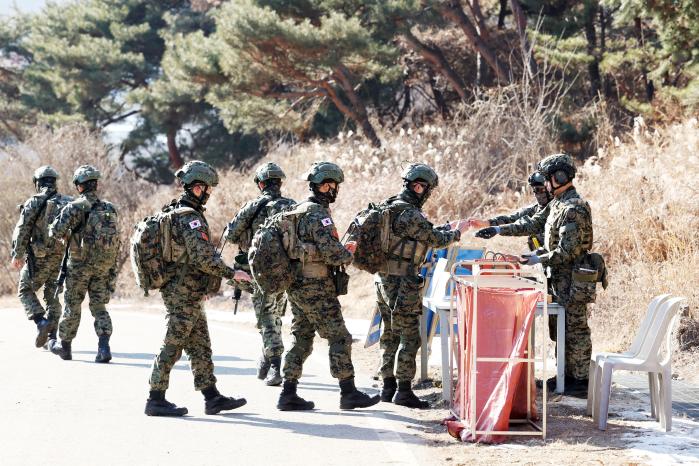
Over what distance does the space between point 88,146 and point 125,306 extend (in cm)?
868

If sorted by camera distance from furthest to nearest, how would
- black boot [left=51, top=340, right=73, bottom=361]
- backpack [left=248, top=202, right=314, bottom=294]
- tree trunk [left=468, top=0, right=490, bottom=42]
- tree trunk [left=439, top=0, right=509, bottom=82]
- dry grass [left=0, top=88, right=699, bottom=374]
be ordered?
tree trunk [left=468, top=0, right=490, bottom=42]
tree trunk [left=439, top=0, right=509, bottom=82]
dry grass [left=0, top=88, right=699, bottom=374]
black boot [left=51, top=340, right=73, bottom=361]
backpack [left=248, top=202, right=314, bottom=294]

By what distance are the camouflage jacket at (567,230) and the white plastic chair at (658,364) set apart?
4.49ft

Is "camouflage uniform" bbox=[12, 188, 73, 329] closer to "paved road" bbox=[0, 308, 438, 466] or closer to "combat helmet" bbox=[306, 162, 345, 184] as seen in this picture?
"paved road" bbox=[0, 308, 438, 466]

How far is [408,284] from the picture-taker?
366 inches

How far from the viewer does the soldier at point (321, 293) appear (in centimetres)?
882

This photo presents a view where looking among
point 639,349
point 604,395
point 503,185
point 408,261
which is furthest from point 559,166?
point 503,185

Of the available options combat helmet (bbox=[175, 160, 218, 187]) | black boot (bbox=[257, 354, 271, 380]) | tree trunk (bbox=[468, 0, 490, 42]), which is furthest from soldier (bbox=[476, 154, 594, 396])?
tree trunk (bbox=[468, 0, 490, 42])

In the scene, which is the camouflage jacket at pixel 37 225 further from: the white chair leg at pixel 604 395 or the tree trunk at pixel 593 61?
the tree trunk at pixel 593 61

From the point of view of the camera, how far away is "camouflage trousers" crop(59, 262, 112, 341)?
12461 millimetres

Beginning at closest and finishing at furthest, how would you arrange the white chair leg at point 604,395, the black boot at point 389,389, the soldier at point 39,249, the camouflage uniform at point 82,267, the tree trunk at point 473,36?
1. the white chair leg at point 604,395
2. the black boot at point 389,389
3. the camouflage uniform at point 82,267
4. the soldier at point 39,249
5. the tree trunk at point 473,36

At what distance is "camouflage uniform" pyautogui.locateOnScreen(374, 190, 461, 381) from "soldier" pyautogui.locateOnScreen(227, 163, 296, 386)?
1622 mm

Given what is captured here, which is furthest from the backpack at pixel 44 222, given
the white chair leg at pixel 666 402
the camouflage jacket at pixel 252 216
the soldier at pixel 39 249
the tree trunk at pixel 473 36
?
the tree trunk at pixel 473 36

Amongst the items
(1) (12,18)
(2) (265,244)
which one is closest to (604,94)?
(2) (265,244)

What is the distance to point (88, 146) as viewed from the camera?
2836 cm
